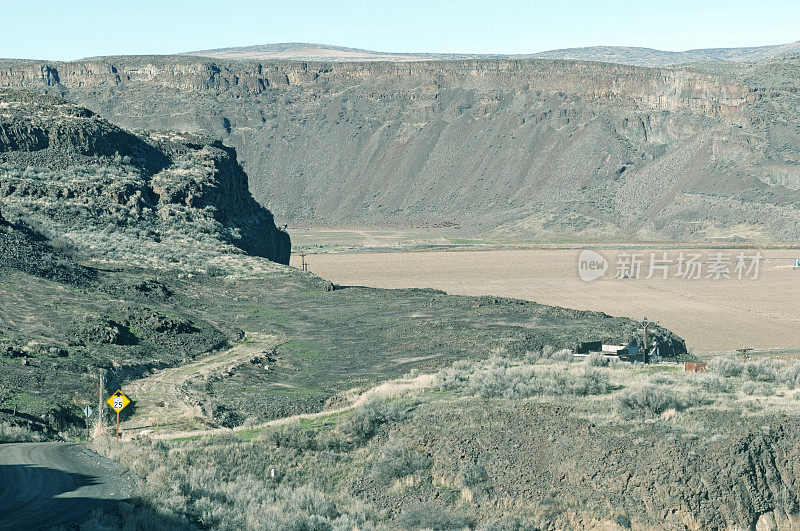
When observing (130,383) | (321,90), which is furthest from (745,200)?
(130,383)

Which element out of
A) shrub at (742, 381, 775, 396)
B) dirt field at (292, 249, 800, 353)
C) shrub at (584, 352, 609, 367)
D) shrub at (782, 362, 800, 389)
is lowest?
dirt field at (292, 249, 800, 353)

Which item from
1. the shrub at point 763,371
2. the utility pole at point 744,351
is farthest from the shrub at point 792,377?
the utility pole at point 744,351

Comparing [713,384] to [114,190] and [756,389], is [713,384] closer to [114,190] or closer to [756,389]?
[756,389]

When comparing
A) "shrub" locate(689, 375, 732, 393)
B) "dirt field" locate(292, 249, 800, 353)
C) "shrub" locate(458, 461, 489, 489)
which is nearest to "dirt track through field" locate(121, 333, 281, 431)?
"shrub" locate(458, 461, 489, 489)

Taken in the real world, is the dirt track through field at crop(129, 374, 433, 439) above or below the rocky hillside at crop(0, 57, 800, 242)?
below

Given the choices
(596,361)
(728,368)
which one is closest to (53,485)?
(596,361)

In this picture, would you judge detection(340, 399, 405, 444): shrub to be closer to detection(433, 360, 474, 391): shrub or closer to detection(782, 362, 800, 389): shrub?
detection(433, 360, 474, 391): shrub
